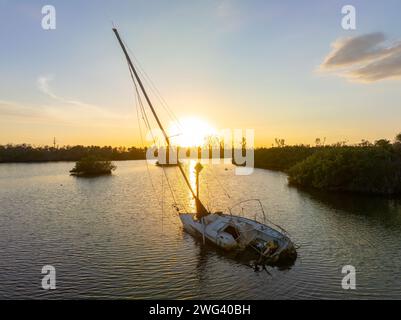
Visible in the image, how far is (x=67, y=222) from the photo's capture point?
2456 inches

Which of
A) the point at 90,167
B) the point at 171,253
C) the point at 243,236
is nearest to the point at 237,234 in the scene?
the point at 243,236

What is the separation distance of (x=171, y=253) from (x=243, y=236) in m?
8.30

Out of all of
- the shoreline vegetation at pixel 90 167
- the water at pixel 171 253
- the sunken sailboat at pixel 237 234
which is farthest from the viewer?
the shoreline vegetation at pixel 90 167

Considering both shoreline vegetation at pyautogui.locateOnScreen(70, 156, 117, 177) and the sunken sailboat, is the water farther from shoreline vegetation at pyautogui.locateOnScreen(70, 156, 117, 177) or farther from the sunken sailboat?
shoreline vegetation at pyautogui.locateOnScreen(70, 156, 117, 177)

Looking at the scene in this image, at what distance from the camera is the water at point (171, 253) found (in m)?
33.8

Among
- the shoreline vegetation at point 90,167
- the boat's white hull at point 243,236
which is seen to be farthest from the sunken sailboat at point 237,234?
the shoreline vegetation at point 90,167

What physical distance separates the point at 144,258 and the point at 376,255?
A: 82.9 feet

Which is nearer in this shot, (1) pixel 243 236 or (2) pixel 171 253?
(1) pixel 243 236

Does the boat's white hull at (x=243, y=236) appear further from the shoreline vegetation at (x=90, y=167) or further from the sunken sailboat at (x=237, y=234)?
the shoreline vegetation at (x=90, y=167)

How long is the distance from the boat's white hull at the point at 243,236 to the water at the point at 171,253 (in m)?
1.49

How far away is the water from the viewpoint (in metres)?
33.8

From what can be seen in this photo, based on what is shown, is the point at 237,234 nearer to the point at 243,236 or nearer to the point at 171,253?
the point at 243,236

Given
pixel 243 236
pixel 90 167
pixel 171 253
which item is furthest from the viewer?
pixel 90 167

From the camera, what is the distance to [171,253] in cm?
4431
